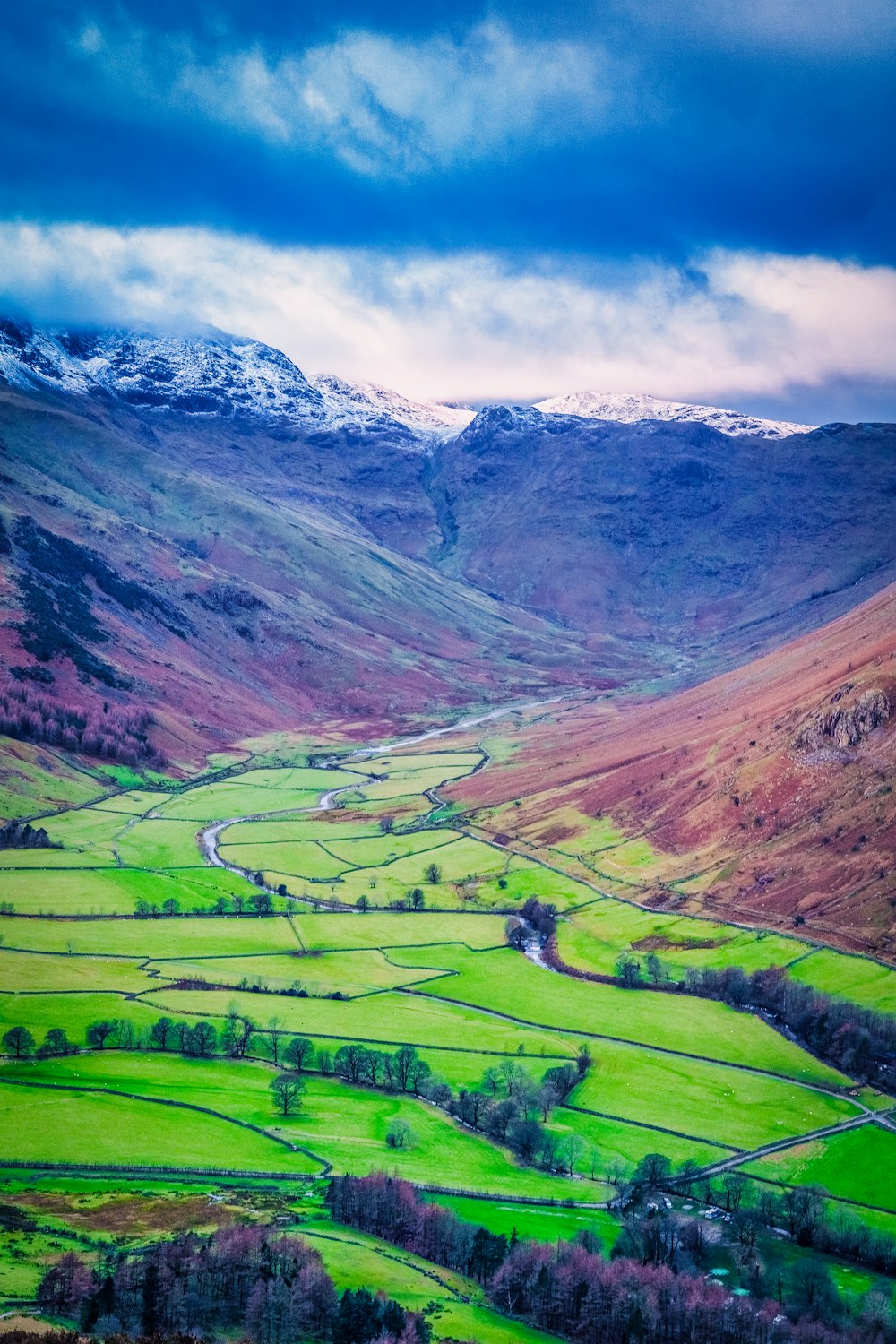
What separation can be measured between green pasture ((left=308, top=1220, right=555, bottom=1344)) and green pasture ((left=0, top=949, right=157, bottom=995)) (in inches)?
1782

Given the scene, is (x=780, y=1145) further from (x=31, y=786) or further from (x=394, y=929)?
(x=31, y=786)

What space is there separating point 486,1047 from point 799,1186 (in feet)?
98.7

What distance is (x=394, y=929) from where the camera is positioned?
13125cm

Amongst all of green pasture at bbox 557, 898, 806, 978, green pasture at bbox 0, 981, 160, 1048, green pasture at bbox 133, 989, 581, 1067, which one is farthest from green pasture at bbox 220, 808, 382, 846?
green pasture at bbox 0, 981, 160, 1048

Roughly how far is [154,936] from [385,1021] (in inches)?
1337

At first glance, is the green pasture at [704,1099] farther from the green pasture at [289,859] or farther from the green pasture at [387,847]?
the green pasture at [387,847]

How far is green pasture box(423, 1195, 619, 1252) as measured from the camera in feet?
229

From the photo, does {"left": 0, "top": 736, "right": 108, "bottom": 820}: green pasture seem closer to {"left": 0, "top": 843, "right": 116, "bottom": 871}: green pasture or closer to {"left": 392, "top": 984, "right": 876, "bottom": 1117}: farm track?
{"left": 0, "top": 843, "right": 116, "bottom": 871}: green pasture

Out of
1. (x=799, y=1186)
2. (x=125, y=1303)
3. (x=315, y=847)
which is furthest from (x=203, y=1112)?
(x=315, y=847)

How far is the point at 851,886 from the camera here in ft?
398

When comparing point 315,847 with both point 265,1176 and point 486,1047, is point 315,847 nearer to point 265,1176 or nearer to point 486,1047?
point 486,1047

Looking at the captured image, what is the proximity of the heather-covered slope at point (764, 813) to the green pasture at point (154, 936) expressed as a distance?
43057 mm

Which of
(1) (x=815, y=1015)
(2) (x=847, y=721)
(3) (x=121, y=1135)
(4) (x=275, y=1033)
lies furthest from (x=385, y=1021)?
(2) (x=847, y=721)

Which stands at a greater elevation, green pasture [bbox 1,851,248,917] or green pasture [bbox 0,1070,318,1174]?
green pasture [bbox 1,851,248,917]
